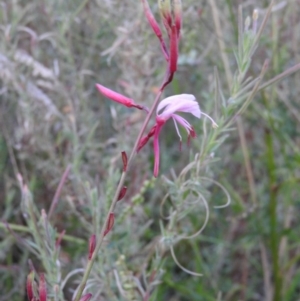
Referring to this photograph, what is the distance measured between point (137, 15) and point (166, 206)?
47 cm

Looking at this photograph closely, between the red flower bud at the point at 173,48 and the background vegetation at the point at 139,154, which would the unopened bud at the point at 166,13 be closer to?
the red flower bud at the point at 173,48

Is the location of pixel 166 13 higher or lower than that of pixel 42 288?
higher

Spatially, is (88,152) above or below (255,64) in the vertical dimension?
below

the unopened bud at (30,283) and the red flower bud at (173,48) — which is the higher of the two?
the red flower bud at (173,48)

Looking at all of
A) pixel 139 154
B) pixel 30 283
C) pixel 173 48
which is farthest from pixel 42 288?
pixel 139 154

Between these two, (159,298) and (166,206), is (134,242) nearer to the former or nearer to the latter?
(159,298)

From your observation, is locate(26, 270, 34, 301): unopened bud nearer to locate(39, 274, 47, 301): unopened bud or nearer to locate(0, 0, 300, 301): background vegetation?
locate(39, 274, 47, 301): unopened bud

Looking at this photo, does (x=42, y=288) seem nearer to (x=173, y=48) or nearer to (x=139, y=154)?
(x=173, y=48)

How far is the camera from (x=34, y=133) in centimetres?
→ 124

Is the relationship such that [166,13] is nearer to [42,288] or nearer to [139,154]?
[42,288]

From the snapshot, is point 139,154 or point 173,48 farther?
point 139,154

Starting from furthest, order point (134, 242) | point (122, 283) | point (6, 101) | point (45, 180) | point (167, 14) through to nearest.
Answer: point (6, 101) → point (45, 180) → point (134, 242) → point (122, 283) → point (167, 14)

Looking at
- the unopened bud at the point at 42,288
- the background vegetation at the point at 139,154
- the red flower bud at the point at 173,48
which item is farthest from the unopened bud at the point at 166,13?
the background vegetation at the point at 139,154


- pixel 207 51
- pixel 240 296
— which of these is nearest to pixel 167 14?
pixel 207 51
